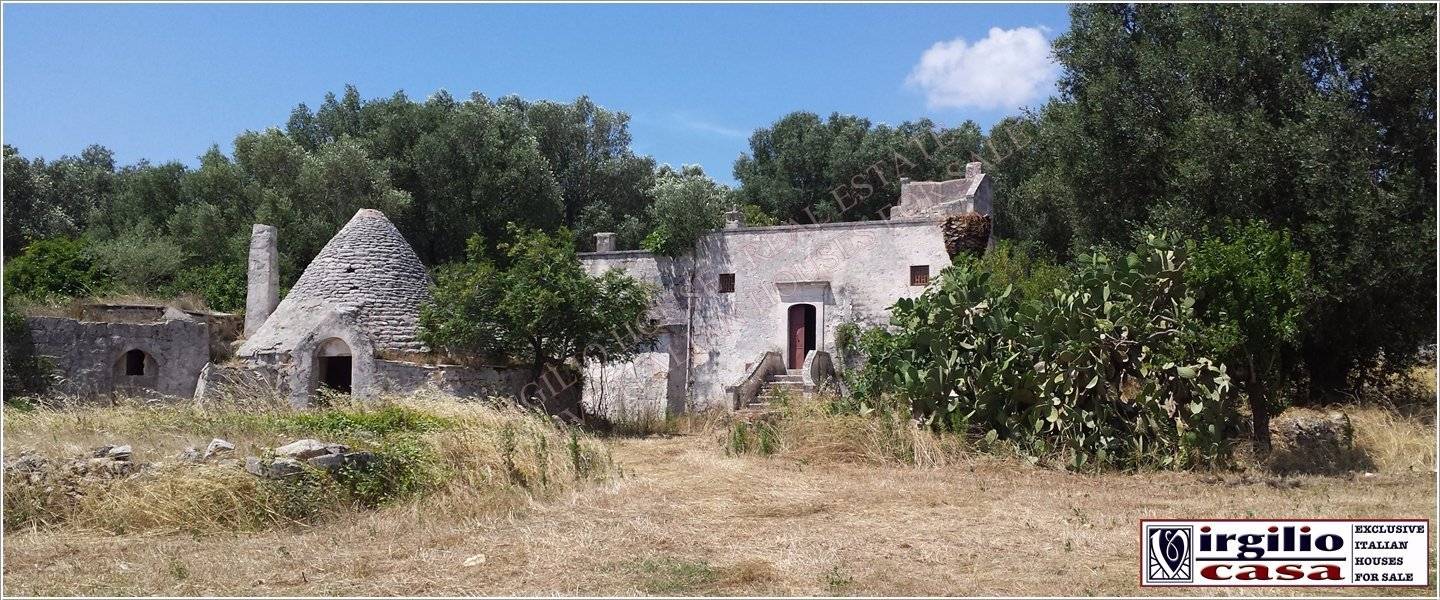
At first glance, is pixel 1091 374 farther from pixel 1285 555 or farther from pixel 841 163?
pixel 841 163

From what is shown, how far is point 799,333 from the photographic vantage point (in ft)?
72.7

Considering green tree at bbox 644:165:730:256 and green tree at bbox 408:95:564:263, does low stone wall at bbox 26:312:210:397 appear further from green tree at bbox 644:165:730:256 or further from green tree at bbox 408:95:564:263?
green tree at bbox 408:95:564:263

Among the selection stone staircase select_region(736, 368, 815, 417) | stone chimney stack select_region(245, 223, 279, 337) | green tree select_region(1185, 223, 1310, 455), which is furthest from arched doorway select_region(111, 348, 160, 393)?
green tree select_region(1185, 223, 1310, 455)

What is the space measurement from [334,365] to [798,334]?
31.1 feet

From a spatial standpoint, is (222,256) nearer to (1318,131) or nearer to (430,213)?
(430,213)

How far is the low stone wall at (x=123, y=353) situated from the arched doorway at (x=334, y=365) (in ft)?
9.17

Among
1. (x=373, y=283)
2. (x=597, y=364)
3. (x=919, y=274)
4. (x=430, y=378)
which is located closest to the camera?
(x=430, y=378)

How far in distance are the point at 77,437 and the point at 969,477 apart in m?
8.97

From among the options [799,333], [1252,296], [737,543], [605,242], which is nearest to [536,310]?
[799,333]

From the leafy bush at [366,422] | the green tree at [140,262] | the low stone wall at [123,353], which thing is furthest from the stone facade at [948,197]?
the green tree at [140,262]

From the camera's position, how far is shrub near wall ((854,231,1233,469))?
1121cm

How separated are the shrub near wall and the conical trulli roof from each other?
362 inches

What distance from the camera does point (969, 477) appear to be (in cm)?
1112

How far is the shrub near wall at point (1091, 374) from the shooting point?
36.8 feet
